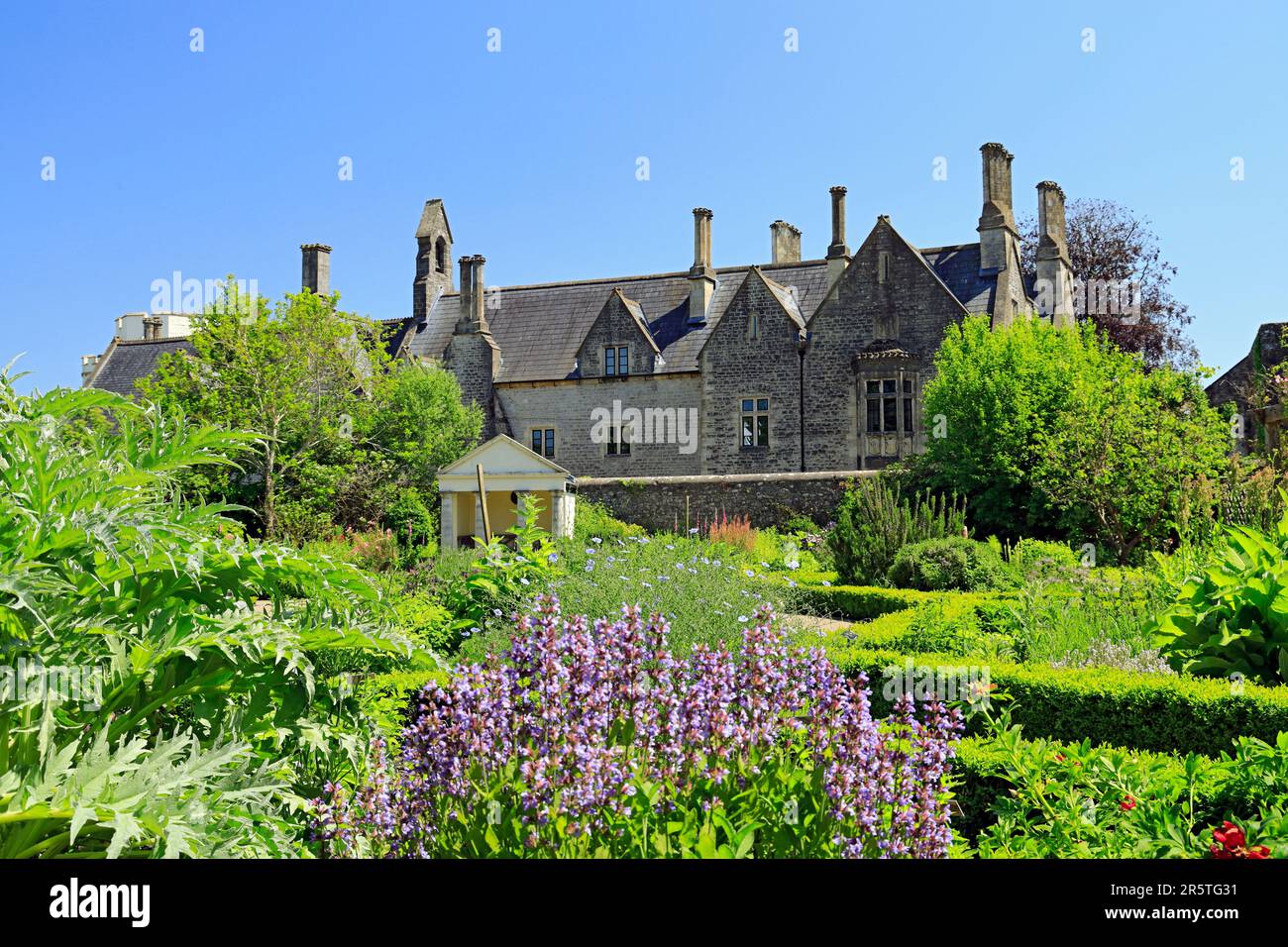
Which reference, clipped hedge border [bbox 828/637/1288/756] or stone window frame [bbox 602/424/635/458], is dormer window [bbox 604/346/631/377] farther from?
clipped hedge border [bbox 828/637/1288/756]

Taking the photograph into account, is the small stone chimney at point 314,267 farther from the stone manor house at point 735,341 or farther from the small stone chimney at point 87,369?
the small stone chimney at point 87,369

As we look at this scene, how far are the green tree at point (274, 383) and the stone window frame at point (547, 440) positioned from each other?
22.1 feet

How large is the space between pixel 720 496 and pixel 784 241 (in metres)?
15.2

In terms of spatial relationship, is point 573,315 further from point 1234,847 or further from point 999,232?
point 1234,847

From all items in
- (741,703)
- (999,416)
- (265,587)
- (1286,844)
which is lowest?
(1286,844)

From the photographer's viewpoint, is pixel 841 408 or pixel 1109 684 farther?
pixel 841 408

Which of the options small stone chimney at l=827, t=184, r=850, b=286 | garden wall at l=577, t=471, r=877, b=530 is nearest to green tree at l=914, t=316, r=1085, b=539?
garden wall at l=577, t=471, r=877, b=530

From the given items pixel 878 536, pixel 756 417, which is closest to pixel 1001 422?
pixel 878 536

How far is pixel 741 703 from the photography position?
428 centimetres

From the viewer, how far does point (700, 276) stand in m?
33.6

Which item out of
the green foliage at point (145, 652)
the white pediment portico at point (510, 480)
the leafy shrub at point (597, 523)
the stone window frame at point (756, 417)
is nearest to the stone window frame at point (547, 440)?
the stone window frame at point (756, 417)

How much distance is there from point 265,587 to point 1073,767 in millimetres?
3434
